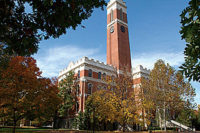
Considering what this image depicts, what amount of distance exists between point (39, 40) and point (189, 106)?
2630 cm

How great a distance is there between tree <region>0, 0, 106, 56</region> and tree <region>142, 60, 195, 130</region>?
20702 millimetres

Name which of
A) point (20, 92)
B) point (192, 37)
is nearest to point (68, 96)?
point (20, 92)

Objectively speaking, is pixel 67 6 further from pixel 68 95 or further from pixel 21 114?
pixel 68 95

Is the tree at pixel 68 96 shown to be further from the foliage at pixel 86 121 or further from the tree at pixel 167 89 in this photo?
the tree at pixel 167 89

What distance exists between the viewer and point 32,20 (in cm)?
748

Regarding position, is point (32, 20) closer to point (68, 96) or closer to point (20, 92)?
point (20, 92)

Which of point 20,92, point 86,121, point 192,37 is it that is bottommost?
point 86,121

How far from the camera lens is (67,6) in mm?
7043

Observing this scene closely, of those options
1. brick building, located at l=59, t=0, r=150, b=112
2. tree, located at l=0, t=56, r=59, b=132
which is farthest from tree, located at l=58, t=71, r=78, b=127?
tree, located at l=0, t=56, r=59, b=132

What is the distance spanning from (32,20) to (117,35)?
127 ft

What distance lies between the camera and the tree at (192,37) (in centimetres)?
360

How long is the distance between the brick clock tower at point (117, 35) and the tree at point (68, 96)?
12187 mm

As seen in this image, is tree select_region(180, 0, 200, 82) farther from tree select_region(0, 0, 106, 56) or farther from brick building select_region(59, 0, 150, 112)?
brick building select_region(59, 0, 150, 112)

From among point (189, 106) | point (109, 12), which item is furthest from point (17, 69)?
point (109, 12)
